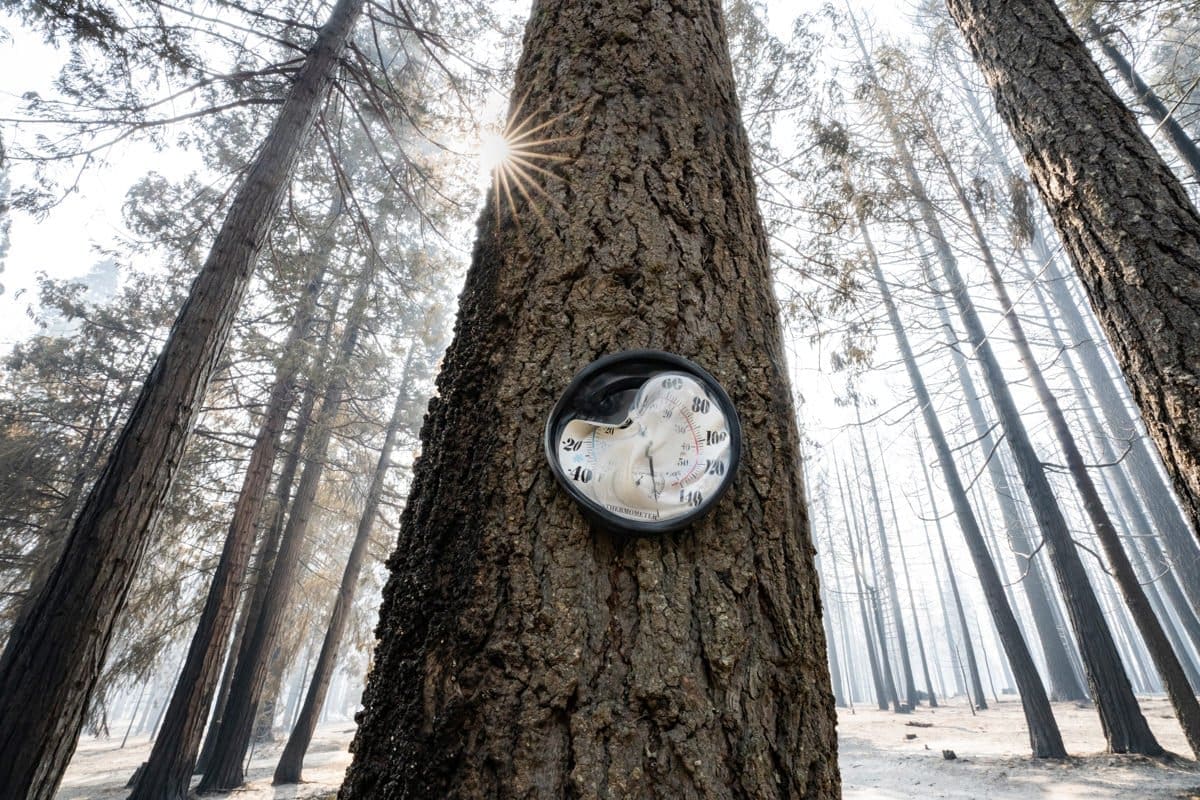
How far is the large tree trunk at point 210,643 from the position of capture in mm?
6379

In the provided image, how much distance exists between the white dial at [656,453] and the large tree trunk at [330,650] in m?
10.2

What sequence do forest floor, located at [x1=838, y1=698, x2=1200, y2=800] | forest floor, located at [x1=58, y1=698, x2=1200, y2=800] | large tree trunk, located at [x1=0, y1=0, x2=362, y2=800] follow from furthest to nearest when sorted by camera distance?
forest floor, located at [x1=58, y1=698, x2=1200, y2=800]
forest floor, located at [x1=838, y1=698, x2=1200, y2=800]
large tree trunk, located at [x1=0, y1=0, x2=362, y2=800]

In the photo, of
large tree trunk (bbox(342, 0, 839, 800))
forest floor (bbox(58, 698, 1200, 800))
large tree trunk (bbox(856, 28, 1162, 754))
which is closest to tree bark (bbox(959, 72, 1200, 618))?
large tree trunk (bbox(856, 28, 1162, 754))

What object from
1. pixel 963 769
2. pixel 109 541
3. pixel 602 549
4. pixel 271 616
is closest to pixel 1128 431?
pixel 963 769

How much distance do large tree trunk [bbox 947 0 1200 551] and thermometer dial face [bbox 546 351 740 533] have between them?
2761 millimetres

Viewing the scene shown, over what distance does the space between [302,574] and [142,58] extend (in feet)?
30.2

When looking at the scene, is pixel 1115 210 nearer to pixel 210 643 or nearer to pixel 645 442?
pixel 645 442

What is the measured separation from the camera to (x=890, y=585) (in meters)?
25.7

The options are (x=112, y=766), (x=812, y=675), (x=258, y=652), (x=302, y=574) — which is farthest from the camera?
(x=112, y=766)

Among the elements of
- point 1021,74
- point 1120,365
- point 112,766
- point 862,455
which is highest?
point 862,455

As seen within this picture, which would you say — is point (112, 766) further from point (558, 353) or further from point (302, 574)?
point (558, 353)

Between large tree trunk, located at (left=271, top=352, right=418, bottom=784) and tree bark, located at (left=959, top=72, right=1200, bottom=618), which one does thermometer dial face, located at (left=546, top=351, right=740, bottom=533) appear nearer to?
large tree trunk, located at (left=271, top=352, right=418, bottom=784)

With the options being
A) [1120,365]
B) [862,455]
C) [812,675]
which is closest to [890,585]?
[862,455]

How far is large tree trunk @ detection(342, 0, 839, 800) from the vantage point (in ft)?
2.26
